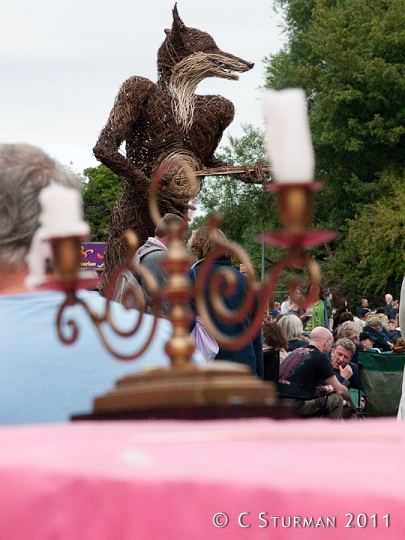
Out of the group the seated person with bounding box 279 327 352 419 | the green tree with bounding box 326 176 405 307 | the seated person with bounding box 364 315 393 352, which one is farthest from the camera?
the green tree with bounding box 326 176 405 307

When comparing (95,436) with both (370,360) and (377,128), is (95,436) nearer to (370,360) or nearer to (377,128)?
(370,360)

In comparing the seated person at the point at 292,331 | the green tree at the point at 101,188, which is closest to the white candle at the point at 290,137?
the seated person at the point at 292,331

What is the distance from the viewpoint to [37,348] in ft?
6.88

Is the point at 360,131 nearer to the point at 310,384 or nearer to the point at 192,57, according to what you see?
the point at 192,57

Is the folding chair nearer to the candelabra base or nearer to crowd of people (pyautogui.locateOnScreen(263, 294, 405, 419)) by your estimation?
crowd of people (pyautogui.locateOnScreen(263, 294, 405, 419))

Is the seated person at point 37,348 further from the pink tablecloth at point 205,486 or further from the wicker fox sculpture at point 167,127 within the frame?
the wicker fox sculpture at point 167,127

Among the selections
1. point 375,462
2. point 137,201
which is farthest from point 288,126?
point 137,201

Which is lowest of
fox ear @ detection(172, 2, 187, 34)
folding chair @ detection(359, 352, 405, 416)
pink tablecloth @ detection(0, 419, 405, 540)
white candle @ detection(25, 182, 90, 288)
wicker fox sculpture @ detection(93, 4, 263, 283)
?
folding chair @ detection(359, 352, 405, 416)

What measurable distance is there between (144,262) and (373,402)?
3739 mm

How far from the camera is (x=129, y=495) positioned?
3.21 ft

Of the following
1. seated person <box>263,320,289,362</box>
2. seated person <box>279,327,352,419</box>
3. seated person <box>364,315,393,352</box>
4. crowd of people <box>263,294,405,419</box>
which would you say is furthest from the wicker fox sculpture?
seated person <box>364,315,393,352</box>

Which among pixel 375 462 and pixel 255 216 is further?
pixel 255 216

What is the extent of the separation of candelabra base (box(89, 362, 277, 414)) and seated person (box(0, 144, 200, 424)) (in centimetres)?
78

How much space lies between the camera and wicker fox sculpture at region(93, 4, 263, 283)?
842 cm
